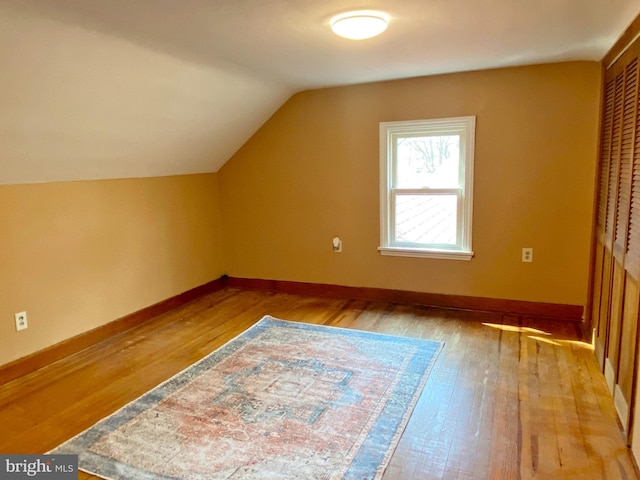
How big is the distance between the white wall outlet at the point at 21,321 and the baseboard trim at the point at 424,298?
2234 mm

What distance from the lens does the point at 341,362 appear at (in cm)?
300

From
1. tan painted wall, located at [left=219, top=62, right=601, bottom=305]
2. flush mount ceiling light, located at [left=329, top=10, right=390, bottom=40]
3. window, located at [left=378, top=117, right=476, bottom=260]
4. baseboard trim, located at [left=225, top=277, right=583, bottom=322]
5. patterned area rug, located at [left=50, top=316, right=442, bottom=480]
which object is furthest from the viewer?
window, located at [left=378, top=117, right=476, bottom=260]

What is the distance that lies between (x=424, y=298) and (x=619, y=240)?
1.88m

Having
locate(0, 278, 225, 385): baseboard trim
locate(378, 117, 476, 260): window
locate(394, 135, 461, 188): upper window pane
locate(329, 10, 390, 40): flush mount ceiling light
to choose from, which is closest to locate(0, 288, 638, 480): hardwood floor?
locate(0, 278, 225, 385): baseboard trim

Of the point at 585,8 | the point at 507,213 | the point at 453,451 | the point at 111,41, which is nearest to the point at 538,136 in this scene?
the point at 507,213

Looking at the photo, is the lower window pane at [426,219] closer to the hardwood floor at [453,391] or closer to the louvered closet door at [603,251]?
the hardwood floor at [453,391]

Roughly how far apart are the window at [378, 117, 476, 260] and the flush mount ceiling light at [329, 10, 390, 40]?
1.65 metres

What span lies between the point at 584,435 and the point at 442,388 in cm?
74

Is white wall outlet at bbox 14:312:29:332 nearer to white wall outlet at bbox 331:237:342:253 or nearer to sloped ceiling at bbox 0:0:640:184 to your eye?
sloped ceiling at bbox 0:0:640:184

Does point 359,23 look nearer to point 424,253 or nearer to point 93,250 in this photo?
point 424,253

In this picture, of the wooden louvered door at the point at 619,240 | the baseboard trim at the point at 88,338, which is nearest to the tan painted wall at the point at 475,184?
the wooden louvered door at the point at 619,240

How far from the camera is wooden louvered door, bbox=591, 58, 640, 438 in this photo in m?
2.19

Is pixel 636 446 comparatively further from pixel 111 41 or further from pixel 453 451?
Answer: pixel 111 41

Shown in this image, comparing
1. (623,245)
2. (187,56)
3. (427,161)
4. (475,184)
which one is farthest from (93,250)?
(623,245)
